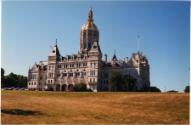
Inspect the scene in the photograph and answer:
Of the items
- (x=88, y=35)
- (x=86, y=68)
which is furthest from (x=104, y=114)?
(x=88, y=35)

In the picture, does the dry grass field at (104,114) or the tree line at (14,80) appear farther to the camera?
the tree line at (14,80)

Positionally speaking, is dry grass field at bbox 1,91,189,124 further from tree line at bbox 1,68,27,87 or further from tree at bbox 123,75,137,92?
tree line at bbox 1,68,27,87

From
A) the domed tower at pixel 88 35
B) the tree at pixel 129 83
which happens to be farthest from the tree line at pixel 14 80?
the tree at pixel 129 83

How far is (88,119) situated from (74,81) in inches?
2375

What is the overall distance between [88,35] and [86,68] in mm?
11148

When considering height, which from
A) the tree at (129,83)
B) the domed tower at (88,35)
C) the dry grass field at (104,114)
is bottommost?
the dry grass field at (104,114)

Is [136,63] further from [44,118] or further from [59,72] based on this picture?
[44,118]

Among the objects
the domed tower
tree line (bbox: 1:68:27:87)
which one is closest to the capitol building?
the domed tower

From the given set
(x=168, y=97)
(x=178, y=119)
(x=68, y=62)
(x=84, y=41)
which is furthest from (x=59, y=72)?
(x=178, y=119)

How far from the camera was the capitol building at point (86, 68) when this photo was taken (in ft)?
260

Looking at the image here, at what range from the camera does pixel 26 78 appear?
96438mm

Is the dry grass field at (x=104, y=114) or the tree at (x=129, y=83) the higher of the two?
the tree at (x=129, y=83)

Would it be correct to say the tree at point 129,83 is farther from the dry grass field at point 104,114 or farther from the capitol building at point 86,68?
the dry grass field at point 104,114

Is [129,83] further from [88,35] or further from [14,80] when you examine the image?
[14,80]
